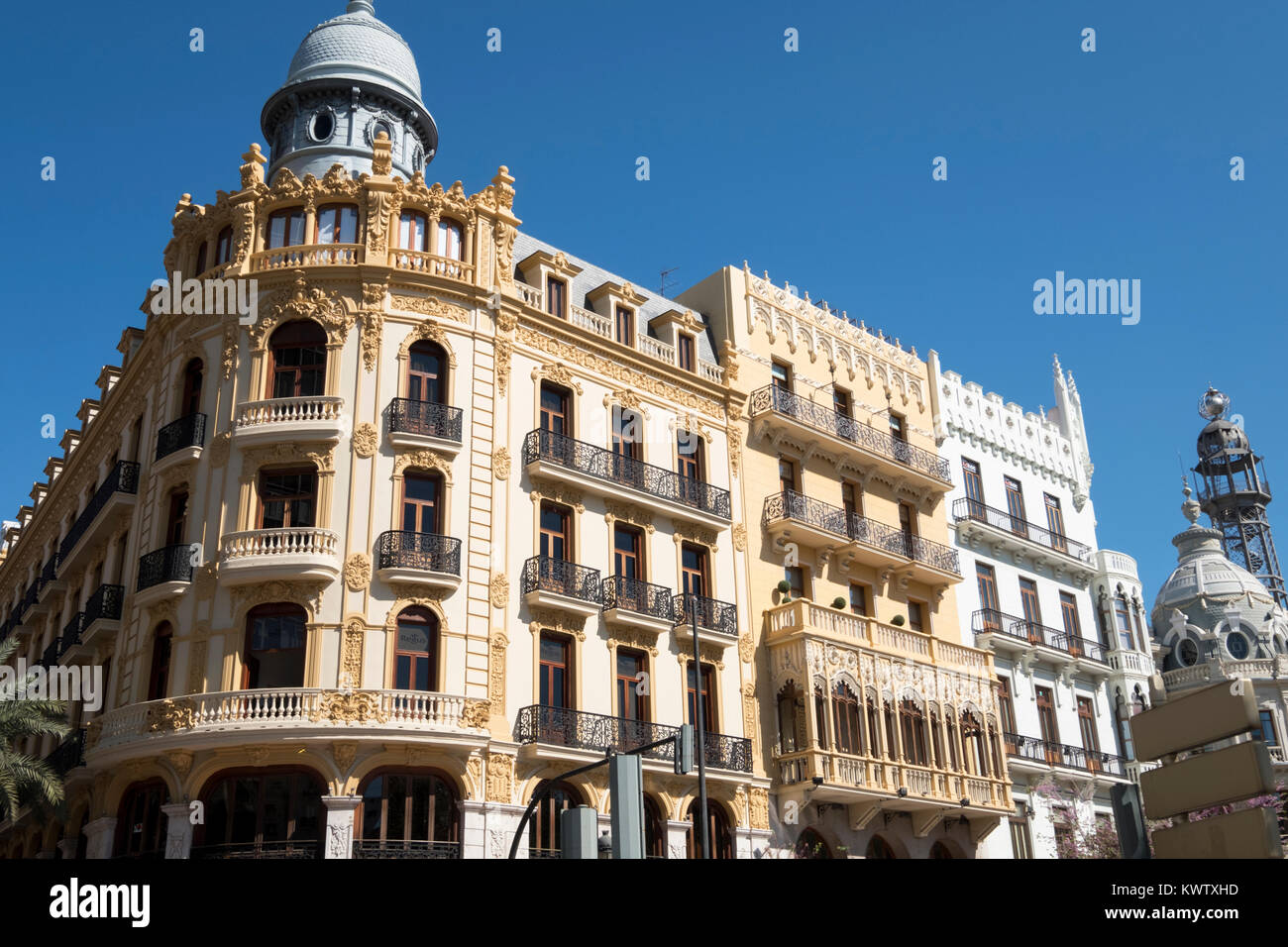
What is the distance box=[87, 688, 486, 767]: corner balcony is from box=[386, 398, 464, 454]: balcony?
661 cm

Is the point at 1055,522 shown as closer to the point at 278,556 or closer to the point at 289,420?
the point at 289,420

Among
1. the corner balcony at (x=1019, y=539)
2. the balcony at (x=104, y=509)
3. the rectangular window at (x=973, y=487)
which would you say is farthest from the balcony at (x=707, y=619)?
the balcony at (x=104, y=509)

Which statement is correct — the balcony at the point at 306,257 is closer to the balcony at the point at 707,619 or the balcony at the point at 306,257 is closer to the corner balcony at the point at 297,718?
the corner balcony at the point at 297,718

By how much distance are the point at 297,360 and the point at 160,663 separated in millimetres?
8625

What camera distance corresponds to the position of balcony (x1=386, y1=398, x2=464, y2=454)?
31375 millimetres

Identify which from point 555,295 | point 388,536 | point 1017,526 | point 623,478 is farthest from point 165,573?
point 1017,526

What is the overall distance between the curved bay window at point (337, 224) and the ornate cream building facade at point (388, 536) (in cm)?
7

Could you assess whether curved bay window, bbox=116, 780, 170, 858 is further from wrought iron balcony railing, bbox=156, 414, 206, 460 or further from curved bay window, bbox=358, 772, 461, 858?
wrought iron balcony railing, bbox=156, 414, 206, 460

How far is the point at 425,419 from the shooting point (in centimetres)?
3194

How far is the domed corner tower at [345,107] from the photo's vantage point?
37.5 meters

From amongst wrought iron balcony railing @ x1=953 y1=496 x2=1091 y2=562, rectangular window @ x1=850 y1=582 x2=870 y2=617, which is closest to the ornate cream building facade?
rectangular window @ x1=850 y1=582 x2=870 y2=617
